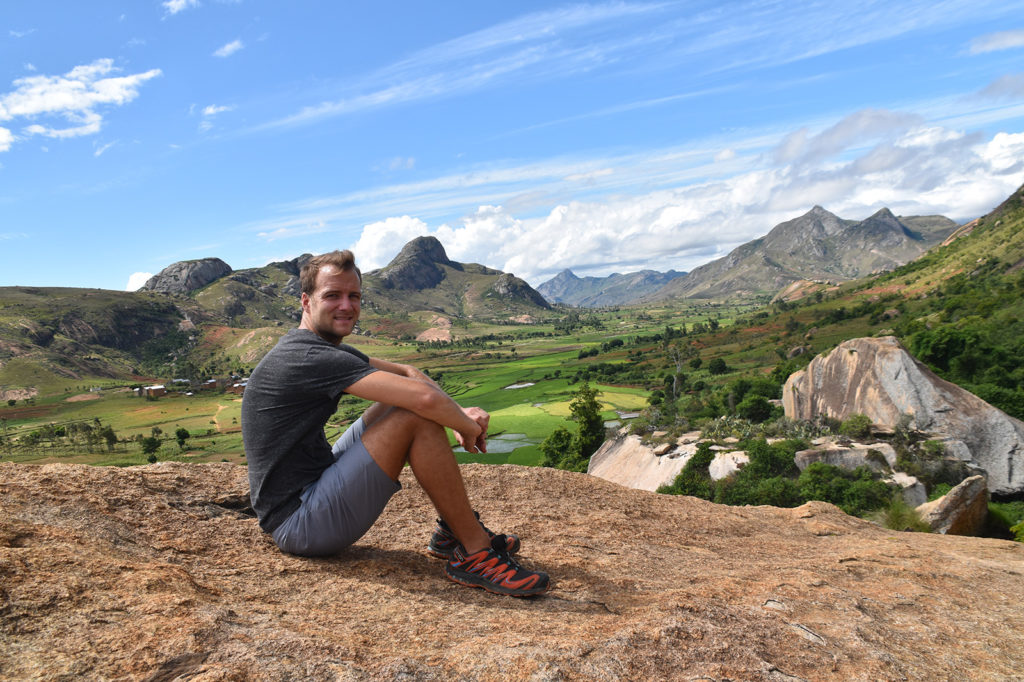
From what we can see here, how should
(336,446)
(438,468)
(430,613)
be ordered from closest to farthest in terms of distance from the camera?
(430,613), (438,468), (336,446)

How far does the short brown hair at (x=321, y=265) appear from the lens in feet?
16.5

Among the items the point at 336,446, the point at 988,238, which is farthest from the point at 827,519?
the point at 988,238

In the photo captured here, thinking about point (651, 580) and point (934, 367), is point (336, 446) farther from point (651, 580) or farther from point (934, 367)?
point (934, 367)

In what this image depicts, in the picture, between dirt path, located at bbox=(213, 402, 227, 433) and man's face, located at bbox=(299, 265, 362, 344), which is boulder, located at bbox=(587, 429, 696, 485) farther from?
dirt path, located at bbox=(213, 402, 227, 433)

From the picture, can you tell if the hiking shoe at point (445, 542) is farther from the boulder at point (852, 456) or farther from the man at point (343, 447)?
the boulder at point (852, 456)

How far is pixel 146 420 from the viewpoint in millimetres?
101562

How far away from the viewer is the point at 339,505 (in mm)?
4637

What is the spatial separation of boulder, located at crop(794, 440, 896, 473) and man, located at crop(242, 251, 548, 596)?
35.7 meters

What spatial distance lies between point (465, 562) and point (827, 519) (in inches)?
338

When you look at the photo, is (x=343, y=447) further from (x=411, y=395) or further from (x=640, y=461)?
(x=640, y=461)

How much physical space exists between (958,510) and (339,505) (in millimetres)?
18074

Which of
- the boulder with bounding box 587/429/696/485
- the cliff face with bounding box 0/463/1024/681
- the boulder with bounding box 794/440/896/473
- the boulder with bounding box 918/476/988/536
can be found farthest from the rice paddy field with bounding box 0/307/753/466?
the cliff face with bounding box 0/463/1024/681

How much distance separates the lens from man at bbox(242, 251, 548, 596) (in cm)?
446

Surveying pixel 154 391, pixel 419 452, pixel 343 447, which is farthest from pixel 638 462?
pixel 154 391
